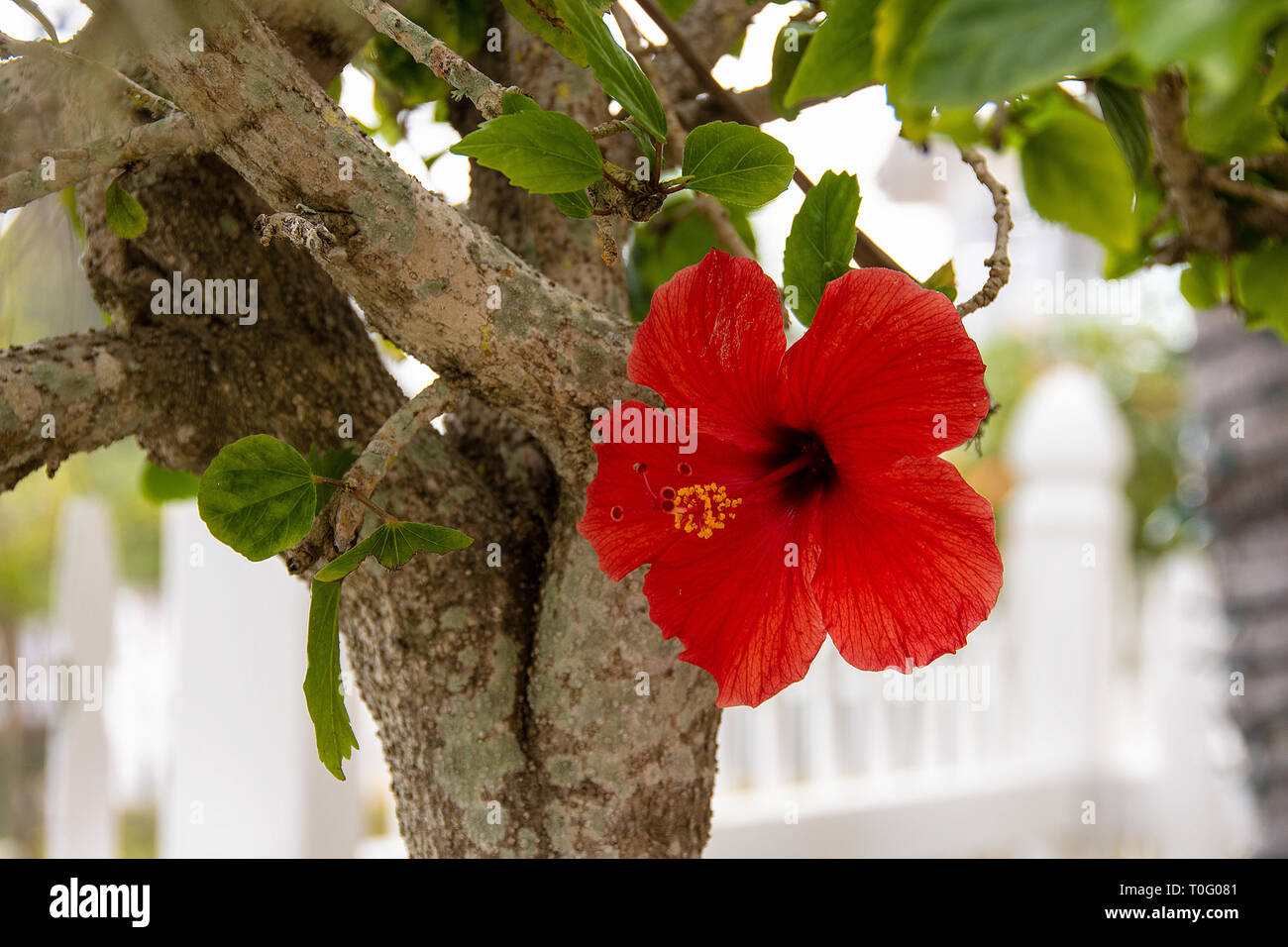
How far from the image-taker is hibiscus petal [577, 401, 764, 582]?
12.5 inches

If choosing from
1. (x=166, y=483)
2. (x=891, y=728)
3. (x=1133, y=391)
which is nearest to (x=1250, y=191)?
(x=166, y=483)

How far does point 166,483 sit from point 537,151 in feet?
1.25

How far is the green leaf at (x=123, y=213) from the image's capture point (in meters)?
0.39

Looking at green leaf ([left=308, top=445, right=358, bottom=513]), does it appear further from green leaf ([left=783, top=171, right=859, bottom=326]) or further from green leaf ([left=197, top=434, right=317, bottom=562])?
green leaf ([left=783, top=171, right=859, bottom=326])

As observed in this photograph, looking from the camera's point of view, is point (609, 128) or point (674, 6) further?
point (674, 6)

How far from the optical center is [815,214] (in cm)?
34

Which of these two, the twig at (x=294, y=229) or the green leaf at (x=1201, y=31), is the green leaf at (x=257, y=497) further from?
the green leaf at (x=1201, y=31)

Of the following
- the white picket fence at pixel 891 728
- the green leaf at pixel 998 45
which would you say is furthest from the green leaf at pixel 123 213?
the white picket fence at pixel 891 728

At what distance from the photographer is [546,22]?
328 millimetres

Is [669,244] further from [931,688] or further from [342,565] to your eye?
[931,688]

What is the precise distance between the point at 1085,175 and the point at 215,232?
1.50ft

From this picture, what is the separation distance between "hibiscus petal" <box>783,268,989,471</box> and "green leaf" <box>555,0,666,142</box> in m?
0.07

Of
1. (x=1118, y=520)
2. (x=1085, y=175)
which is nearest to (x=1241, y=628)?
(x=1118, y=520)
